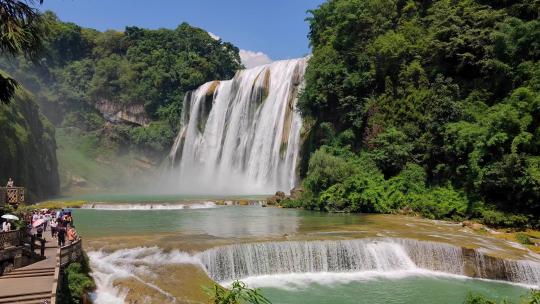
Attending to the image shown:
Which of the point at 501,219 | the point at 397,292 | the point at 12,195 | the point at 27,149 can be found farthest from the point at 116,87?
the point at 397,292

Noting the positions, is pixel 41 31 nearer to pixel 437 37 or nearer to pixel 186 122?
pixel 437 37

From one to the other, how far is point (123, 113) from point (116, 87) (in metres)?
4.36

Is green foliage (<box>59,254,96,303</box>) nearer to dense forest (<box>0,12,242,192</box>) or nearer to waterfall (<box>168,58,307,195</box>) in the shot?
waterfall (<box>168,58,307,195</box>)

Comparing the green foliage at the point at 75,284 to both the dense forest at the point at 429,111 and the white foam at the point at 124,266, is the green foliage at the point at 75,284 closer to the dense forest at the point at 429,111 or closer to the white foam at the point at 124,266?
the white foam at the point at 124,266

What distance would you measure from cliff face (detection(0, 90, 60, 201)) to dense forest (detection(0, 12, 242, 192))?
12.3 meters

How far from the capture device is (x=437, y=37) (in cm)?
2850

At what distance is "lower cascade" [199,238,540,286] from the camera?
1552 cm

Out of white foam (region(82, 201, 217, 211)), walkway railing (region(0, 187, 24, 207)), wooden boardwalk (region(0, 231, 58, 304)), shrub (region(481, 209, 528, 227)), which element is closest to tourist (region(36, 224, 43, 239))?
wooden boardwalk (region(0, 231, 58, 304))

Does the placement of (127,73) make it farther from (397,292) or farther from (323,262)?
(397,292)

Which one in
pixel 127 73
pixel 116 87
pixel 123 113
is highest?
pixel 127 73

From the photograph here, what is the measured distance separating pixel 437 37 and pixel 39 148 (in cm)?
4040

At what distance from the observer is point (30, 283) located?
1117cm

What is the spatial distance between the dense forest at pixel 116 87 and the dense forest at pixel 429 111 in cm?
3619

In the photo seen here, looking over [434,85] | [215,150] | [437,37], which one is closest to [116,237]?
[434,85]
